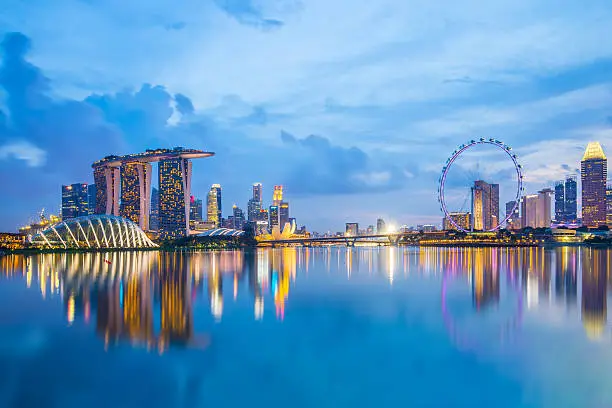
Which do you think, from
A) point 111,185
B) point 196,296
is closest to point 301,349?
point 196,296

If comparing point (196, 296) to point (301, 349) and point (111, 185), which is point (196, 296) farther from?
point (111, 185)

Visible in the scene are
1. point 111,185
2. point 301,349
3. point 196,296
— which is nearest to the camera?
point 301,349

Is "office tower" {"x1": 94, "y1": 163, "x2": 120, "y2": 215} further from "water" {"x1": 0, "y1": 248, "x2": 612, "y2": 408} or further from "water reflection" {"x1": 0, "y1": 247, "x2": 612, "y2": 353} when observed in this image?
"water" {"x1": 0, "y1": 248, "x2": 612, "y2": 408}

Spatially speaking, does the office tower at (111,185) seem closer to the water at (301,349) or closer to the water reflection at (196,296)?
the water reflection at (196,296)

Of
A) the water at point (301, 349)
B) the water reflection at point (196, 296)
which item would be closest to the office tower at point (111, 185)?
the water reflection at point (196, 296)

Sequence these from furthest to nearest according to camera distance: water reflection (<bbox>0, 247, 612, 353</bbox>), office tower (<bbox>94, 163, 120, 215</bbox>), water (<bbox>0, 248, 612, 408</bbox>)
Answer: office tower (<bbox>94, 163, 120, 215</bbox>)
water reflection (<bbox>0, 247, 612, 353</bbox>)
water (<bbox>0, 248, 612, 408</bbox>)

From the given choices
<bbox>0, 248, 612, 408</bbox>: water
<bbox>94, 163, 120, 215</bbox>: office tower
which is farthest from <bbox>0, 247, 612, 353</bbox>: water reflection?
<bbox>94, 163, 120, 215</bbox>: office tower

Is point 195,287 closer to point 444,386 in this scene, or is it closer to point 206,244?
point 444,386

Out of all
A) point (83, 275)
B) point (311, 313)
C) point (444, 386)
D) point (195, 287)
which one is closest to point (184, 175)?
point (83, 275)

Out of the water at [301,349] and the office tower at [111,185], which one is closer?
the water at [301,349]
